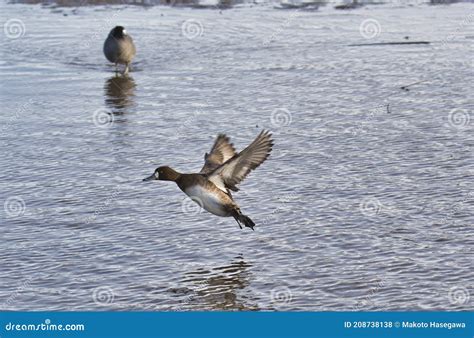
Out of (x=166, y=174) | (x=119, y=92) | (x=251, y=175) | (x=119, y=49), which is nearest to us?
(x=166, y=174)

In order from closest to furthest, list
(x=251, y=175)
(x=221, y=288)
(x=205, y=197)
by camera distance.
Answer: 1. (x=221, y=288)
2. (x=205, y=197)
3. (x=251, y=175)

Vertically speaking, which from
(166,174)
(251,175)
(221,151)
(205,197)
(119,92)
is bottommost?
(251,175)

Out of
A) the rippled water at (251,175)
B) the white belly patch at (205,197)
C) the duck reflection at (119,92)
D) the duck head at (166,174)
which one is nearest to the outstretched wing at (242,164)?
the white belly patch at (205,197)

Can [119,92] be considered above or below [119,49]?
below

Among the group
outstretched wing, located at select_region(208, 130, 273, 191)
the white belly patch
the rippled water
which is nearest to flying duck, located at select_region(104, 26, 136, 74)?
the rippled water

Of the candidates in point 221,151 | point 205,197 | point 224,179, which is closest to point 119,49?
point 221,151

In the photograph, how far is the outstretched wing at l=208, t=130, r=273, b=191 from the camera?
31.0ft

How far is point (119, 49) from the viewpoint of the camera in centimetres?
1998

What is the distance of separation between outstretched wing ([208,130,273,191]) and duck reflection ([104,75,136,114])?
719cm

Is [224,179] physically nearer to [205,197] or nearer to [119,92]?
[205,197]

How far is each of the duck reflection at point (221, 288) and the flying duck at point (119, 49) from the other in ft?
36.3

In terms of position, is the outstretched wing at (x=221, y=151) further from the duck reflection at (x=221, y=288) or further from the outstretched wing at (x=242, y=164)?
the duck reflection at (x=221, y=288)

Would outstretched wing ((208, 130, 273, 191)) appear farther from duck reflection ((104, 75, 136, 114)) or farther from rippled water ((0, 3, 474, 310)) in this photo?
duck reflection ((104, 75, 136, 114))

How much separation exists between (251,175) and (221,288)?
3.68 meters
